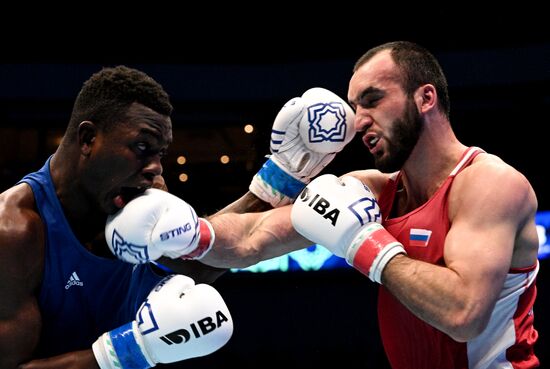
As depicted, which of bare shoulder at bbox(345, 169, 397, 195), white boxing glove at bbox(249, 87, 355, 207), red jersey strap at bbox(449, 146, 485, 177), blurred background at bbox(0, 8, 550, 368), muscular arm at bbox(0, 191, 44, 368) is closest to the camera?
muscular arm at bbox(0, 191, 44, 368)

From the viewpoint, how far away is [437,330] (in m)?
2.81

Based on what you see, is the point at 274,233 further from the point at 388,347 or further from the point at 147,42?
the point at 147,42

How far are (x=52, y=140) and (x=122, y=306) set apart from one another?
8.39 meters

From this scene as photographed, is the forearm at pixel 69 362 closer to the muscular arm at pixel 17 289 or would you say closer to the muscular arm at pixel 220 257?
the muscular arm at pixel 17 289

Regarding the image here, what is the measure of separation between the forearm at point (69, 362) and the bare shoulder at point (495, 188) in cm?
146

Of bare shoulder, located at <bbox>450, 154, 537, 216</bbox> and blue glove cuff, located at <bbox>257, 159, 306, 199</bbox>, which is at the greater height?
bare shoulder, located at <bbox>450, 154, 537, 216</bbox>

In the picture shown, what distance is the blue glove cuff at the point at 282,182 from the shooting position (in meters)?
3.41

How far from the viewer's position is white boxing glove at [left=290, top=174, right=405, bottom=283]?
8.92 ft

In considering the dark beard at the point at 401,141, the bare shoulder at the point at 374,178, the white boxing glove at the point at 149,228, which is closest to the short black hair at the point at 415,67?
the dark beard at the point at 401,141

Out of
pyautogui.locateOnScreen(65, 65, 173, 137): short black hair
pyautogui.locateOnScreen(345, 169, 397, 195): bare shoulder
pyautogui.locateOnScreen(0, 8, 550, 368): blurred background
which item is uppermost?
pyautogui.locateOnScreen(65, 65, 173, 137): short black hair

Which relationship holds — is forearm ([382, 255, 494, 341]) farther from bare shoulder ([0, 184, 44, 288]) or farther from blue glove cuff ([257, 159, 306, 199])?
bare shoulder ([0, 184, 44, 288])

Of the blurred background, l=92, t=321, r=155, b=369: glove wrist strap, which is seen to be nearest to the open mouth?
l=92, t=321, r=155, b=369: glove wrist strap

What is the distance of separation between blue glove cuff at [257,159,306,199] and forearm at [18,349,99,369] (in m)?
1.21

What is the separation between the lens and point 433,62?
317 centimetres
